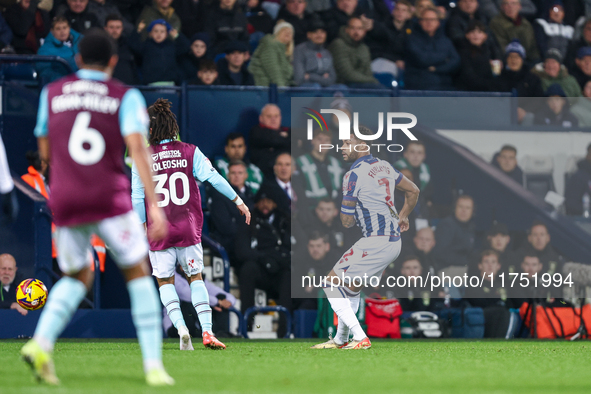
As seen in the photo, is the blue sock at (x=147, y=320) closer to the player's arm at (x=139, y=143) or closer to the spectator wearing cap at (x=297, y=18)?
the player's arm at (x=139, y=143)

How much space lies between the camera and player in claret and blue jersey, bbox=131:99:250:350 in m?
8.23

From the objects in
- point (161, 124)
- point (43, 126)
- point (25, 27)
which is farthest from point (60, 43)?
point (43, 126)

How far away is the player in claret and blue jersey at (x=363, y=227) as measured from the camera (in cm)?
870

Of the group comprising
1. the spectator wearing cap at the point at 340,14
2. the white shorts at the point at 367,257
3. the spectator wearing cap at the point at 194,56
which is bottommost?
the white shorts at the point at 367,257

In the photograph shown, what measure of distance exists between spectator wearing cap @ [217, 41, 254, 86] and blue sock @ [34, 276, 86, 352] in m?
8.87

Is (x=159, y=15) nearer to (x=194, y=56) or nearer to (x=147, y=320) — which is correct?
(x=194, y=56)

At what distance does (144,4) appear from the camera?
14.6m

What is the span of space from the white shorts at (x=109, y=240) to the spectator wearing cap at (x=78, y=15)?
885 cm

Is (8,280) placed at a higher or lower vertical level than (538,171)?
lower

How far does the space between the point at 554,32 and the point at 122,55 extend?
8247mm

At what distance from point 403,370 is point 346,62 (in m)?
8.85

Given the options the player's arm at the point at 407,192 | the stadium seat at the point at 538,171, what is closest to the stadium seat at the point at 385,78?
the stadium seat at the point at 538,171

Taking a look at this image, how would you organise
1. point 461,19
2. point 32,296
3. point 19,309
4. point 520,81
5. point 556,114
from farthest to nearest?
point 461,19
point 520,81
point 556,114
point 19,309
point 32,296

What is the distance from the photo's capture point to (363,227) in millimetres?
8859
